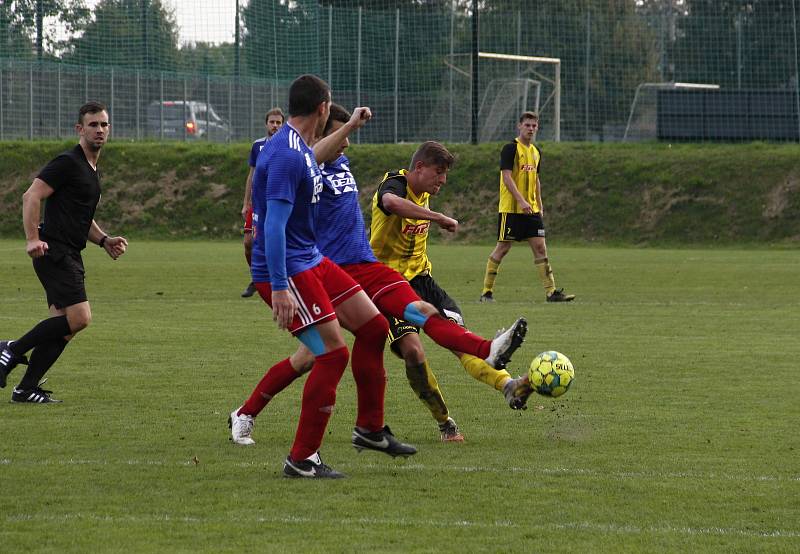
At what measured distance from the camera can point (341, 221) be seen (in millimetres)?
7227

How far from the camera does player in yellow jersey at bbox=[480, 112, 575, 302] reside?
16125 mm

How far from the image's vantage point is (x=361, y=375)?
693cm

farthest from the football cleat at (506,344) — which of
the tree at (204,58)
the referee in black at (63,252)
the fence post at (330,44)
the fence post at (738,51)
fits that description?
the tree at (204,58)

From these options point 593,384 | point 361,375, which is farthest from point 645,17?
point 361,375

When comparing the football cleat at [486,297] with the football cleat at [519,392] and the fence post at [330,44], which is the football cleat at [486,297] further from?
the fence post at [330,44]

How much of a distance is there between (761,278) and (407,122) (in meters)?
17.2

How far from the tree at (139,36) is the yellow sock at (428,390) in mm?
29905

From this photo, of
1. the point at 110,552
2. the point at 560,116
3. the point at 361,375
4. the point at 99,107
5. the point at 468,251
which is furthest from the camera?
the point at 560,116

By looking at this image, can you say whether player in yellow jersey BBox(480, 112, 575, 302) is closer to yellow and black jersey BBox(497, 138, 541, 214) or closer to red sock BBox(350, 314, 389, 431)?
yellow and black jersey BBox(497, 138, 541, 214)

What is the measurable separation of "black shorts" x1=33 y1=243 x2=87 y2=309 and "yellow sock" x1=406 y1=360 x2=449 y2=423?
2562 mm

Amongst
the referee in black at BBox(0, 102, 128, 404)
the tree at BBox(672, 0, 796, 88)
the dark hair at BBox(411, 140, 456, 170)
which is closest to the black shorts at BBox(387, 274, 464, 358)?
the dark hair at BBox(411, 140, 456, 170)

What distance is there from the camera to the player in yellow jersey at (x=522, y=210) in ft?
52.9

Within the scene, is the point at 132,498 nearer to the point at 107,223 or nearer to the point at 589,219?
the point at 589,219

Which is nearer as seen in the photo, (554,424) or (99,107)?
(554,424)
